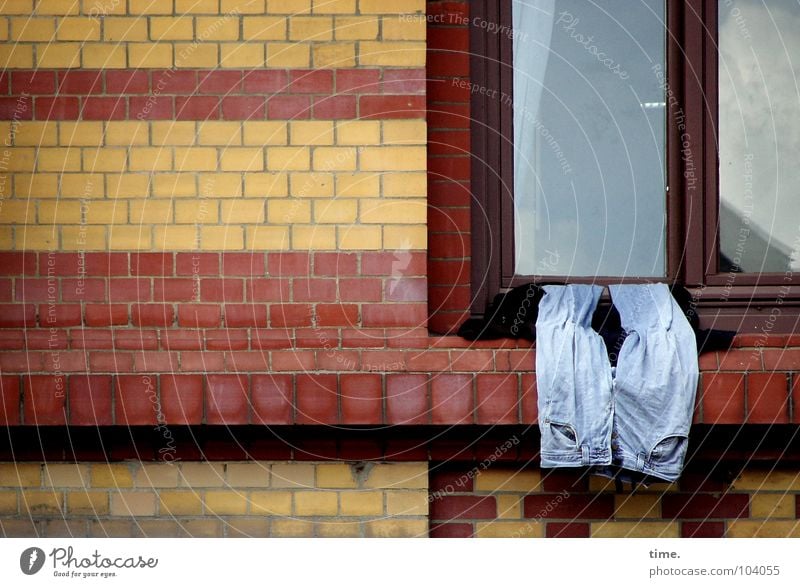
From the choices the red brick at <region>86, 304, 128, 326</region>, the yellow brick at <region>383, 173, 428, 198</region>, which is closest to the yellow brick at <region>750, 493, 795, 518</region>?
the yellow brick at <region>383, 173, 428, 198</region>

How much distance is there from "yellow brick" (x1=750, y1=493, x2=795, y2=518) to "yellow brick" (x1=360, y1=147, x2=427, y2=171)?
1.88 metres

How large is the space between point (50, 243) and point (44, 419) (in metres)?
0.70

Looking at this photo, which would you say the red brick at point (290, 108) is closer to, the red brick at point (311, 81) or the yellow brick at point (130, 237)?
the red brick at point (311, 81)

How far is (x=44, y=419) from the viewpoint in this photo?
328cm

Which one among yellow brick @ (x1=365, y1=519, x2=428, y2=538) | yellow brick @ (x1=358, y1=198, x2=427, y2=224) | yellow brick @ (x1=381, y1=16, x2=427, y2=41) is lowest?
yellow brick @ (x1=365, y1=519, x2=428, y2=538)

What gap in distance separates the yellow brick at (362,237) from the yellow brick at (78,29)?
1.25m

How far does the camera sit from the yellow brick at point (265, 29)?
11.4ft

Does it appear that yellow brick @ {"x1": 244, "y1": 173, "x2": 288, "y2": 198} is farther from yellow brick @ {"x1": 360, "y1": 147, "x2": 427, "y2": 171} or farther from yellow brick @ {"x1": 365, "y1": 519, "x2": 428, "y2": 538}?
yellow brick @ {"x1": 365, "y1": 519, "x2": 428, "y2": 538}

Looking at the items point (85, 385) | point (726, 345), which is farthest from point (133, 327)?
point (726, 345)

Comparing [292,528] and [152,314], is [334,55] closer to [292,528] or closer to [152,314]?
[152,314]

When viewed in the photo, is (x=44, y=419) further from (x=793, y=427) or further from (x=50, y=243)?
(x=793, y=427)

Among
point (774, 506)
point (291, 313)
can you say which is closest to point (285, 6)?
point (291, 313)

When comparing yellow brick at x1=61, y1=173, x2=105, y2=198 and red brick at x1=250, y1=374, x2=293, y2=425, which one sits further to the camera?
yellow brick at x1=61, y1=173, x2=105, y2=198

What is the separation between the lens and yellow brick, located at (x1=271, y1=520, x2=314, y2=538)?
11.3 ft
